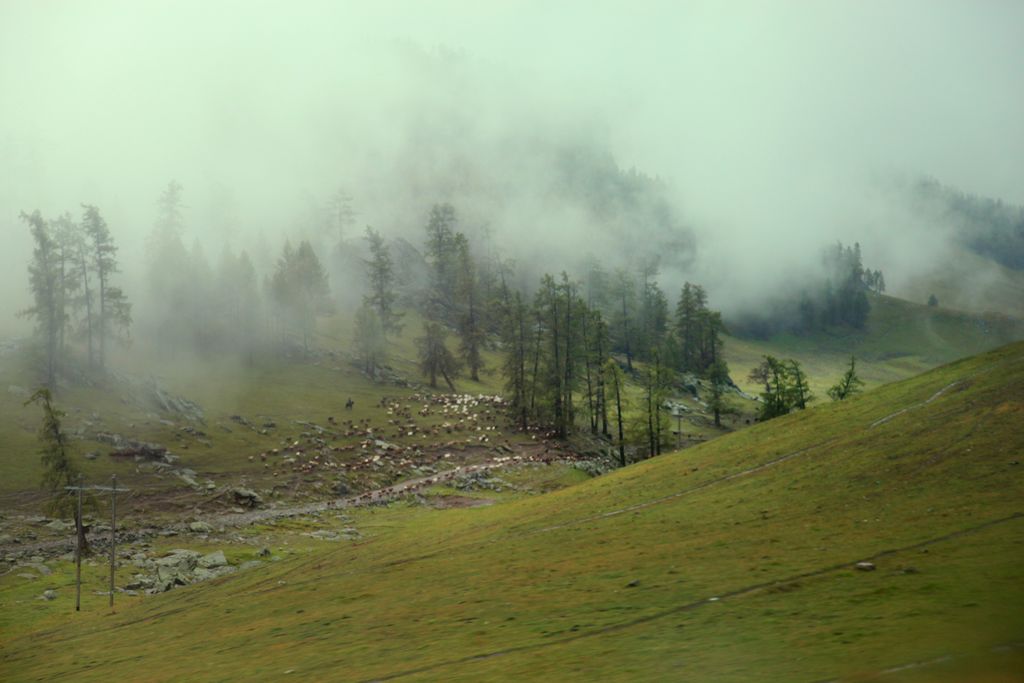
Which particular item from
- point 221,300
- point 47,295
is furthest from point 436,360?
point 47,295

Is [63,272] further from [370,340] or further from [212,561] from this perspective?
[212,561]

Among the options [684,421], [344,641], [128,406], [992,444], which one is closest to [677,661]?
[344,641]

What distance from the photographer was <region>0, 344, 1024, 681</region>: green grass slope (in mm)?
15469

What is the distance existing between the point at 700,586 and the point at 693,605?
6.49 feet

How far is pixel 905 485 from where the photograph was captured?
29.3m

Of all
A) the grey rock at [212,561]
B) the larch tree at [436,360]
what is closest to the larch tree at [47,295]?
the grey rock at [212,561]

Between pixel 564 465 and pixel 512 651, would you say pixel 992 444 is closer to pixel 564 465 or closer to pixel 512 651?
pixel 512 651

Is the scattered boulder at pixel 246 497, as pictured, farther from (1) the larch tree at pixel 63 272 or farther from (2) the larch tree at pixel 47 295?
(1) the larch tree at pixel 63 272

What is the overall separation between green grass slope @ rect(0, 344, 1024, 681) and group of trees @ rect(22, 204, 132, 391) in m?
59.8

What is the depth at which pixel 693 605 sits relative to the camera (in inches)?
799

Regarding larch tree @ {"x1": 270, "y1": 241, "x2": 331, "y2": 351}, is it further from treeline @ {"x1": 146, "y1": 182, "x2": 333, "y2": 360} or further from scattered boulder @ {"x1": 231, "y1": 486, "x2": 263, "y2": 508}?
scattered boulder @ {"x1": 231, "y1": 486, "x2": 263, "y2": 508}

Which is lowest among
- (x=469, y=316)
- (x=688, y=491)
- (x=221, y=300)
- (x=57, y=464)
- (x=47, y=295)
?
(x=688, y=491)

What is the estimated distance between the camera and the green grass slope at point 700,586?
15469 mm

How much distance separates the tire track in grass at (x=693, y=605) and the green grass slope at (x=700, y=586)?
0.32 ft
